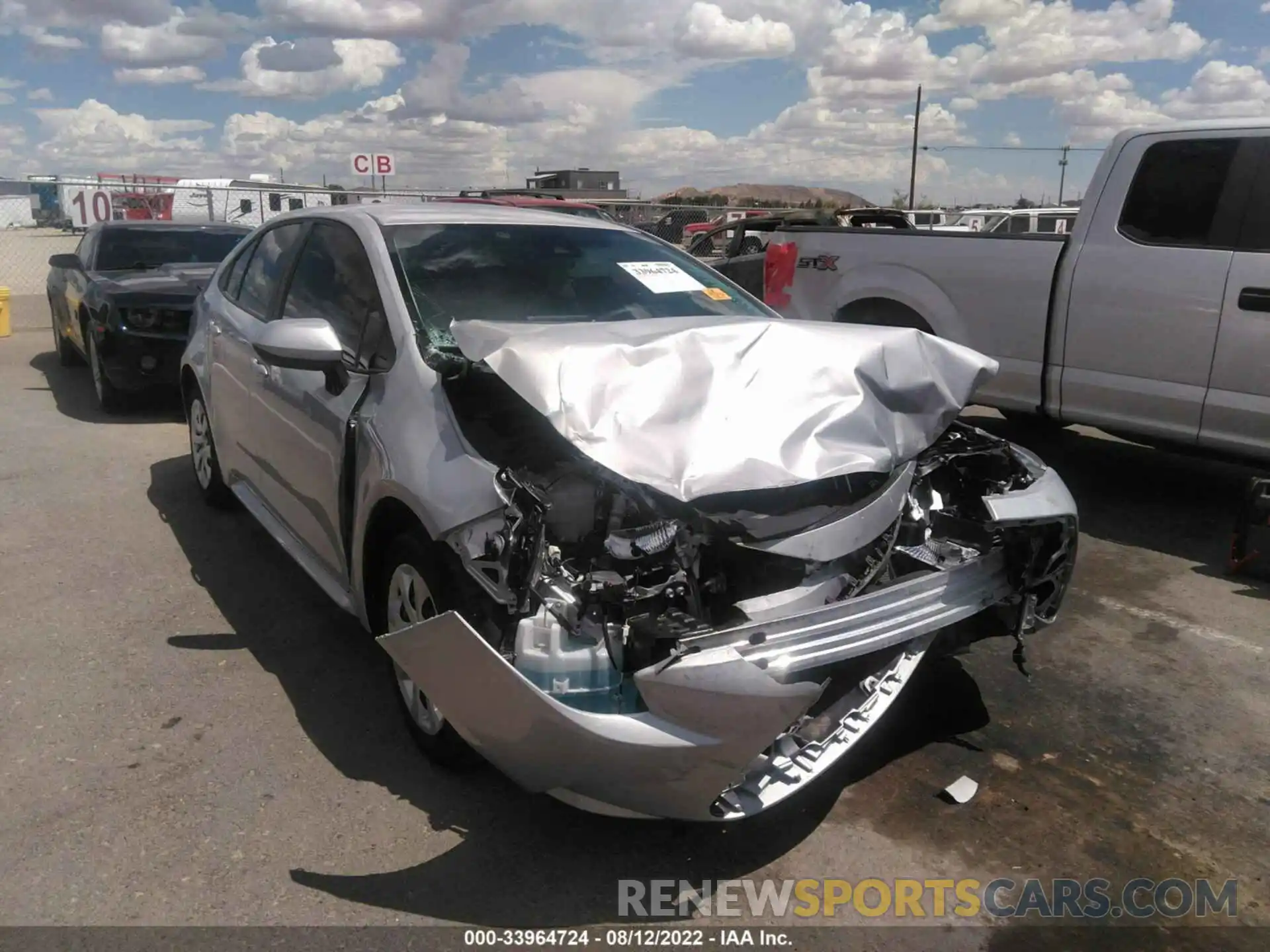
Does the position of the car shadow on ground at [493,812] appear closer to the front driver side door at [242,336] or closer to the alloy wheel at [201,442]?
the front driver side door at [242,336]

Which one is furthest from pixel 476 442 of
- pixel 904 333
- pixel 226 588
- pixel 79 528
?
pixel 79 528

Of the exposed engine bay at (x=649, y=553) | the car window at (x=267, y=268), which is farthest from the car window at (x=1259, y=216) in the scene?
the car window at (x=267, y=268)

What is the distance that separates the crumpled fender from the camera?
231 cm

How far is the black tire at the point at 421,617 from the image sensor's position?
2893 millimetres

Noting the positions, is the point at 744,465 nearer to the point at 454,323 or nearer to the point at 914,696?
the point at 454,323

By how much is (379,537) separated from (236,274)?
2.64m

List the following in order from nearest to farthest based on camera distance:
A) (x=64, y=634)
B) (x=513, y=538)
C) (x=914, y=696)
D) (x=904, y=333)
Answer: (x=513, y=538) < (x=904, y=333) < (x=914, y=696) < (x=64, y=634)

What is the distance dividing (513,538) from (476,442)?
17.3 inches

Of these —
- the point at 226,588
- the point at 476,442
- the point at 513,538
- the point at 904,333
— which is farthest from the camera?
the point at 226,588

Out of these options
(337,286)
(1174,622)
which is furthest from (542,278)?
(1174,622)

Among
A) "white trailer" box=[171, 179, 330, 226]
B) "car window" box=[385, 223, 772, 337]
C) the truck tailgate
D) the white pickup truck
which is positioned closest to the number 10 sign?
"white trailer" box=[171, 179, 330, 226]

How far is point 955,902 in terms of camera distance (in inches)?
106

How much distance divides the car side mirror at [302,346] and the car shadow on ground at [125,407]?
213 inches

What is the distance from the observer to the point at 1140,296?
549cm
